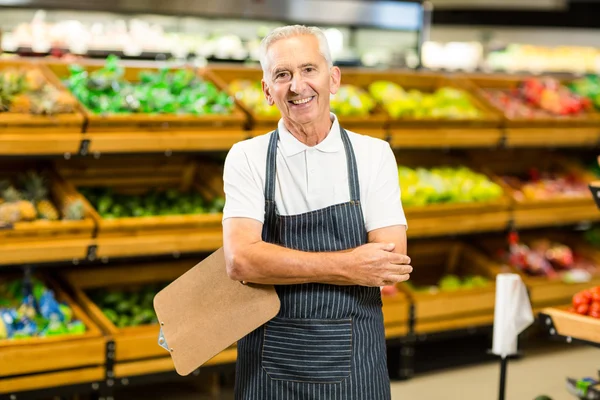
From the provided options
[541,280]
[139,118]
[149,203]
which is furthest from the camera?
[541,280]

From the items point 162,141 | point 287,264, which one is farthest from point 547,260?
point 287,264

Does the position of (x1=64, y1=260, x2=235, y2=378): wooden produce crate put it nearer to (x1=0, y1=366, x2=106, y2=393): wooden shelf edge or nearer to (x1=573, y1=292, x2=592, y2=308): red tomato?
(x1=0, y1=366, x2=106, y2=393): wooden shelf edge

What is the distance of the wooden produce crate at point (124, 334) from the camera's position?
417 centimetres

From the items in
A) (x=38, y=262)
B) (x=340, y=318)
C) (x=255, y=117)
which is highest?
(x=255, y=117)

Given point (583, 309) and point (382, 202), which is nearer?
point (382, 202)

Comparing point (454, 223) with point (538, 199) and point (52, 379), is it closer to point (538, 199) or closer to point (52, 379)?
point (538, 199)

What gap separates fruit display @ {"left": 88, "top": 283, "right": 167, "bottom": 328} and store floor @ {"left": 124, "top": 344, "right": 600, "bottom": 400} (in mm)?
529

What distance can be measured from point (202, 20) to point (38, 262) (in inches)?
149

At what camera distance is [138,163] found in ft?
16.1

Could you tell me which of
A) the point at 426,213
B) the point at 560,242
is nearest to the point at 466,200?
the point at 426,213

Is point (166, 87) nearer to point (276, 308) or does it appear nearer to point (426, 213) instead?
point (426, 213)

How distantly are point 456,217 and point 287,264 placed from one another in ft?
10.9

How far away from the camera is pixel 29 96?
13.7 ft

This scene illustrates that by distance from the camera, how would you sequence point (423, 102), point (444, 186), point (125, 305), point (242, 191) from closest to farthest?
point (242, 191) < point (125, 305) < point (444, 186) < point (423, 102)
